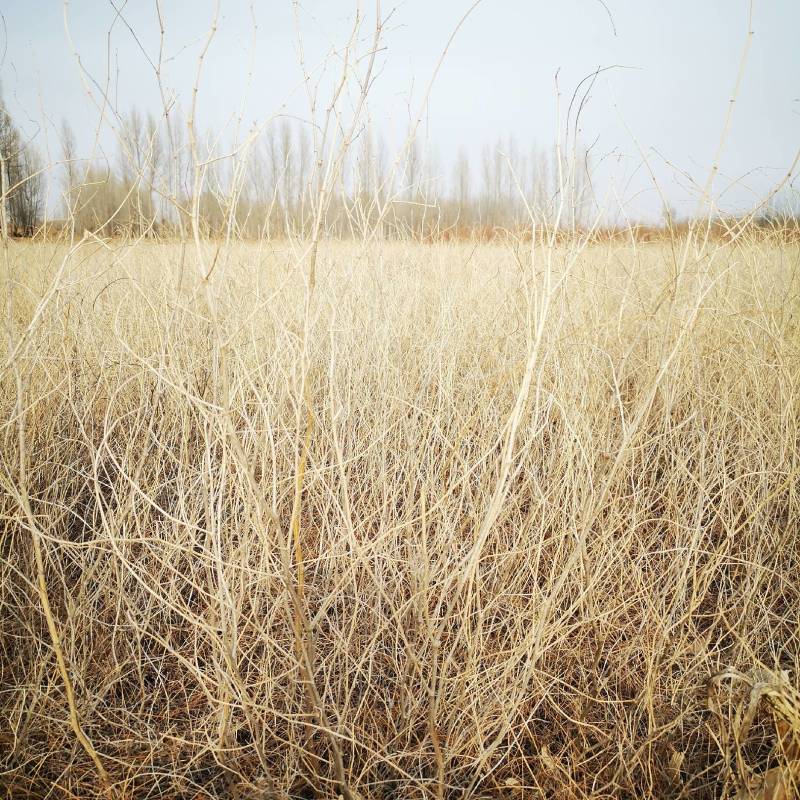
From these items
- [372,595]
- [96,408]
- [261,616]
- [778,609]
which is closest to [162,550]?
[261,616]

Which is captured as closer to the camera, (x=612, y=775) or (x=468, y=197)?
(x=612, y=775)

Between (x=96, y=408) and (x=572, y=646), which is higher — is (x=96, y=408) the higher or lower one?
the higher one

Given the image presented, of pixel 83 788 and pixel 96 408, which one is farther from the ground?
pixel 96 408

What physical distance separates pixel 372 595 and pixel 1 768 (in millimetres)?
673

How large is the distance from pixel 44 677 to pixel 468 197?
14.7 ft

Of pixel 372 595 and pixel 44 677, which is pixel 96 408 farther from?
pixel 372 595

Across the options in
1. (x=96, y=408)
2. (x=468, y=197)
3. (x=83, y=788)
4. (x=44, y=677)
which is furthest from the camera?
(x=468, y=197)

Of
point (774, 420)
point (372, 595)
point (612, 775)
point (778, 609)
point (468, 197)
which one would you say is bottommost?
point (612, 775)

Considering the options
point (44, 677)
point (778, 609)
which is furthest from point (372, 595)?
point (778, 609)

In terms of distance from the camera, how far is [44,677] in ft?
2.93

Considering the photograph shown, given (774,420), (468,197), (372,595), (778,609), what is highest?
(468,197)

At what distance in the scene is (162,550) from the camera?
1.07 meters

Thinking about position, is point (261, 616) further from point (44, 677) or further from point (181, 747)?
point (44, 677)

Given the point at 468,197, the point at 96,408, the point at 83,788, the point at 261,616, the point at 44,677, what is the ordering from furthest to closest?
the point at 468,197 < the point at 96,408 < the point at 261,616 < the point at 44,677 < the point at 83,788
